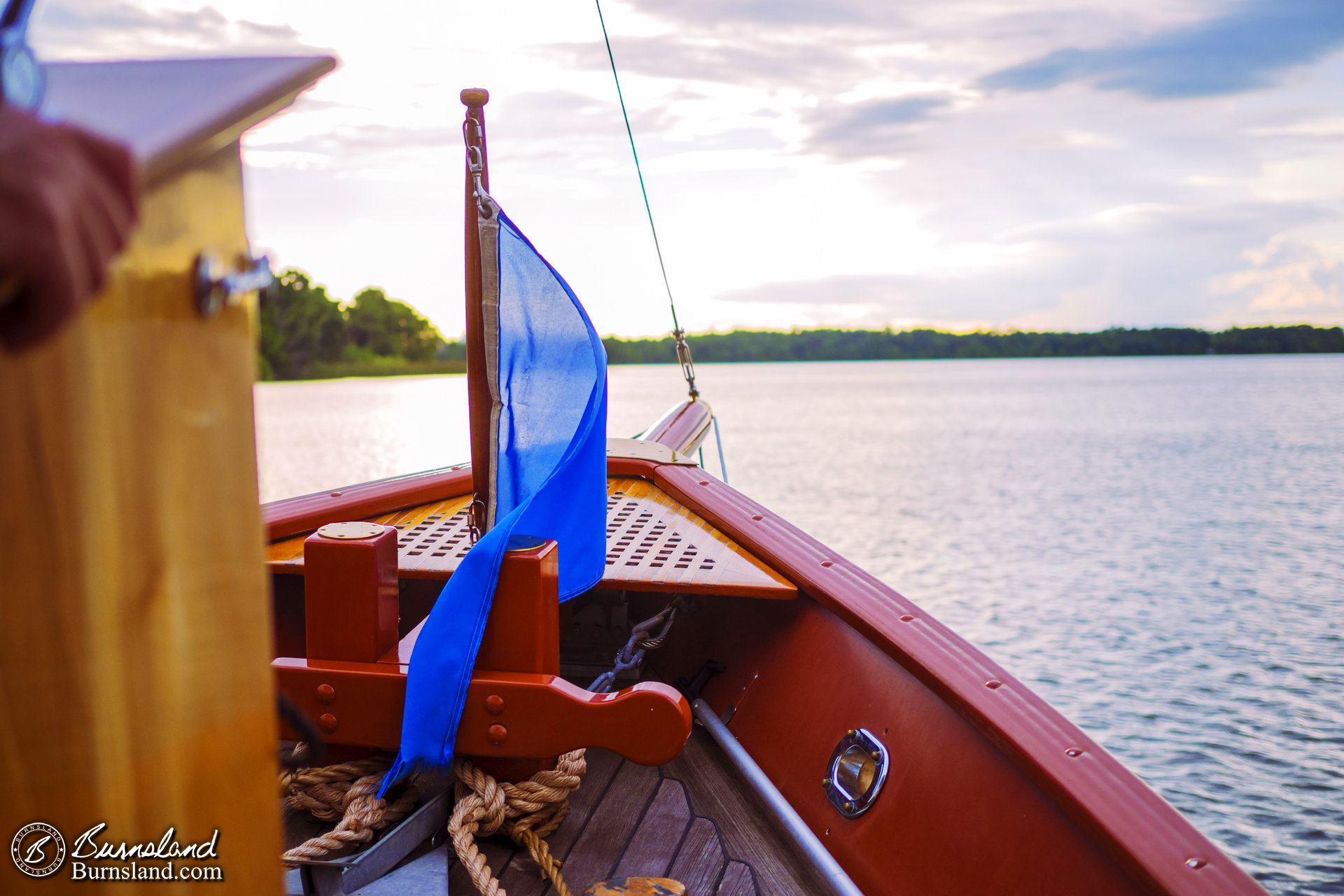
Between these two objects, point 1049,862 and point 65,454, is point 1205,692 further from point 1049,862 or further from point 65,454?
point 65,454

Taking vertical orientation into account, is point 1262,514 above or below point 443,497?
below

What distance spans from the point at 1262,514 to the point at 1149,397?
35671 millimetres

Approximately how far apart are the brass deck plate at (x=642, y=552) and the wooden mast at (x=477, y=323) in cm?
37

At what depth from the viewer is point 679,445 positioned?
389cm

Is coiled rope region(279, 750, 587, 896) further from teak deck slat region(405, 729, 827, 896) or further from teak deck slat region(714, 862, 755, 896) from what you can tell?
teak deck slat region(714, 862, 755, 896)

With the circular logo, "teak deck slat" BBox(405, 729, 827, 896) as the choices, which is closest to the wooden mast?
"teak deck slat" BBox(405, 729, 827, 896)

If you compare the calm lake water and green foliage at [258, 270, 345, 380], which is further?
green foliage at [258, 270, 345, 380]

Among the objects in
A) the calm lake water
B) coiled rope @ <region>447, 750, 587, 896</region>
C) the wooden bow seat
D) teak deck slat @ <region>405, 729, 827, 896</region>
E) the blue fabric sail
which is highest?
the blue fabric sail

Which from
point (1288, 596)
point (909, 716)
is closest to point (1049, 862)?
point (909, 716)

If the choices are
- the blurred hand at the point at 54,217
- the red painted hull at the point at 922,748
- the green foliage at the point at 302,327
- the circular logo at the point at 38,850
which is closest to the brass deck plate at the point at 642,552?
the red painted hull at the point at 922,748

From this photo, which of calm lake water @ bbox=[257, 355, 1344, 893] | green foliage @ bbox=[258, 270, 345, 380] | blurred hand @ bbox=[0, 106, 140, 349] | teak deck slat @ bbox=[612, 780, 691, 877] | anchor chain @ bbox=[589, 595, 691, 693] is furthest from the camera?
green foliage @ bbox=[258, 270, 345, 380]

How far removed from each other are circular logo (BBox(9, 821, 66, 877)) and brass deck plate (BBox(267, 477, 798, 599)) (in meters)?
1.27

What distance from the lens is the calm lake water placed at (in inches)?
215

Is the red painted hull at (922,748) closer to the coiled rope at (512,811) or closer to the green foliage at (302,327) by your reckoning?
the coiled rope at (512,811)
